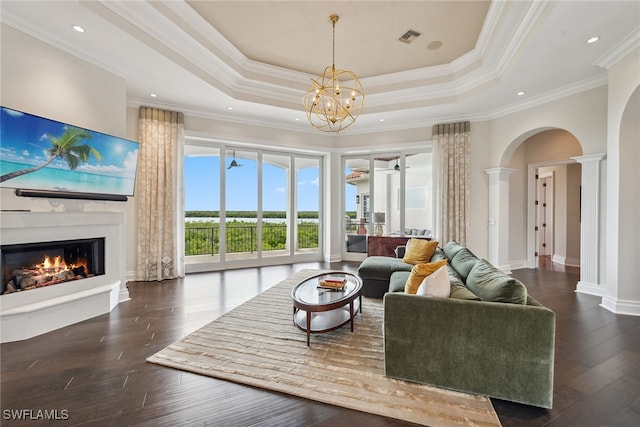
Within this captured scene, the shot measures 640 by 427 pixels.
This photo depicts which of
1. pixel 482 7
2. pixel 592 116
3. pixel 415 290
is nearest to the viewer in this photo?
pixel 415 290

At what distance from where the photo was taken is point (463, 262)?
3.27 m

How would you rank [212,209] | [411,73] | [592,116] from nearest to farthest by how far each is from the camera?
[592,116] → [411,73] → [212,209]

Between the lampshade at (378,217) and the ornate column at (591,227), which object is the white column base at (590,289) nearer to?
the ornate column at (591,227)

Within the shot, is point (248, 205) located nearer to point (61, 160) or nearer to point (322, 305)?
point (61, 160)

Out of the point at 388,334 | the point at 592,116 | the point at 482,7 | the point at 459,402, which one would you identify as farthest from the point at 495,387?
the point at 592,116

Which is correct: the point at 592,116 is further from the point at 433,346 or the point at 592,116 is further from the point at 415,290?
the point at 433,346

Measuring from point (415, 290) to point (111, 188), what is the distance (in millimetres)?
4019

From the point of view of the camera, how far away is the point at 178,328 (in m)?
3.23

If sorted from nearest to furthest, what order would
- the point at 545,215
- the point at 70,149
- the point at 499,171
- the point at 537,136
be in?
the point at 70,149 → the point at 499,171 → the point at 537,136 → the point at 545,215

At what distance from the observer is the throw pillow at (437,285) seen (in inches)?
88.0

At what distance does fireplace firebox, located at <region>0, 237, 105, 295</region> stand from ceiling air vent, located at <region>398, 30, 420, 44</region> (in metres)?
4.96

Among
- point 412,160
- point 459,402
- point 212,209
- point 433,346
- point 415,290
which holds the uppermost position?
point 412,160

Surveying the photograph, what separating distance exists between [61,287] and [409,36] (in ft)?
17.9

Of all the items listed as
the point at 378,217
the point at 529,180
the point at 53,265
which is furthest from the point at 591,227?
the point at 53,265
